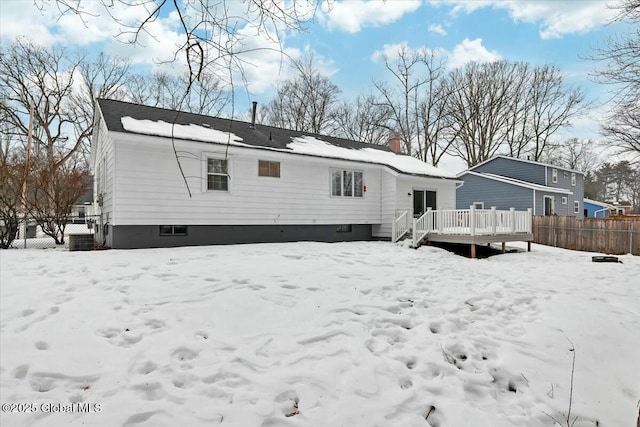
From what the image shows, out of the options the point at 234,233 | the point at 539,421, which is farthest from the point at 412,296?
the point at 234,233

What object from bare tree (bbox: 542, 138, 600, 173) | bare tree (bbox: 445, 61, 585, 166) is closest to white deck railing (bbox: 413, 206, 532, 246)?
bare tree (bbox: 445, 61, 585, 166)

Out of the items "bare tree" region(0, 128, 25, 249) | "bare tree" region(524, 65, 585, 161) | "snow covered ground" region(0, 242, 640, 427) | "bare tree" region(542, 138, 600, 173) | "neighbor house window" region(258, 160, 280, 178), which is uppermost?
"bare tree" region(524, 65, 585, 161)

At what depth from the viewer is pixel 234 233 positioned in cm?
1066

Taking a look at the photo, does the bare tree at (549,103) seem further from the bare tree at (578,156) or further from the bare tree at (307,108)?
the bare tree at (307,108)

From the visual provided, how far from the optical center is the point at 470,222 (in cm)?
1098

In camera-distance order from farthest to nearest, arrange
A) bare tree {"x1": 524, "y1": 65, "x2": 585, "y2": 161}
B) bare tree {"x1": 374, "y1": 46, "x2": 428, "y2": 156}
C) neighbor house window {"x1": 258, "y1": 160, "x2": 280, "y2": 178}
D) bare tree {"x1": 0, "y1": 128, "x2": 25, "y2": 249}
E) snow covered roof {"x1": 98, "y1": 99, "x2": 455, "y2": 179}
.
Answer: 1. bare tree {"x1": 524, "y1": 65, "x2": 585, "y2": 161}
2. bare tree {"x1": 374, "y1": 46, "x2": 428, "y2": 156}
3. neighbor house window {"x1": 258, "y1": 160, "x2": 280, "y2": 178}
4. snow covered roof {"x1": 98, "y1": 99, "x2": 455, "y2": 179}
5. bare tree {"x1": 0, "y1": 128, "x2": 25, "y2": 249}

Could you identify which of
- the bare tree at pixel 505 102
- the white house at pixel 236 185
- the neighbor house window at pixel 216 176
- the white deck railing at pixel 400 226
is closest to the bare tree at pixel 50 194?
the white house at pixel 236 185

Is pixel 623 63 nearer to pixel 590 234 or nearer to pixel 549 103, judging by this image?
pixel 590 234

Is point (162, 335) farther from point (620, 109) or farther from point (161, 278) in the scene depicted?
point (620, 109)

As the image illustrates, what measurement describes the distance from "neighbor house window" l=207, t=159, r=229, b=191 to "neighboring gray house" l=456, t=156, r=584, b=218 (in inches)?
715

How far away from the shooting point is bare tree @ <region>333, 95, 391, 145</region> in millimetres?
28469

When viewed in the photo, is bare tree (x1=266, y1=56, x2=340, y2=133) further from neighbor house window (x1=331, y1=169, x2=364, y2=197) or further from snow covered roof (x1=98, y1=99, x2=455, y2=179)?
neighbor house window (x1=331, y1=169, x2=364, y2=197)

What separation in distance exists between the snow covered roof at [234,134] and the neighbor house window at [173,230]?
268cm

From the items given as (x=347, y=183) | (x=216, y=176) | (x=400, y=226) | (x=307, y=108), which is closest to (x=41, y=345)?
(x=216, y=176)
